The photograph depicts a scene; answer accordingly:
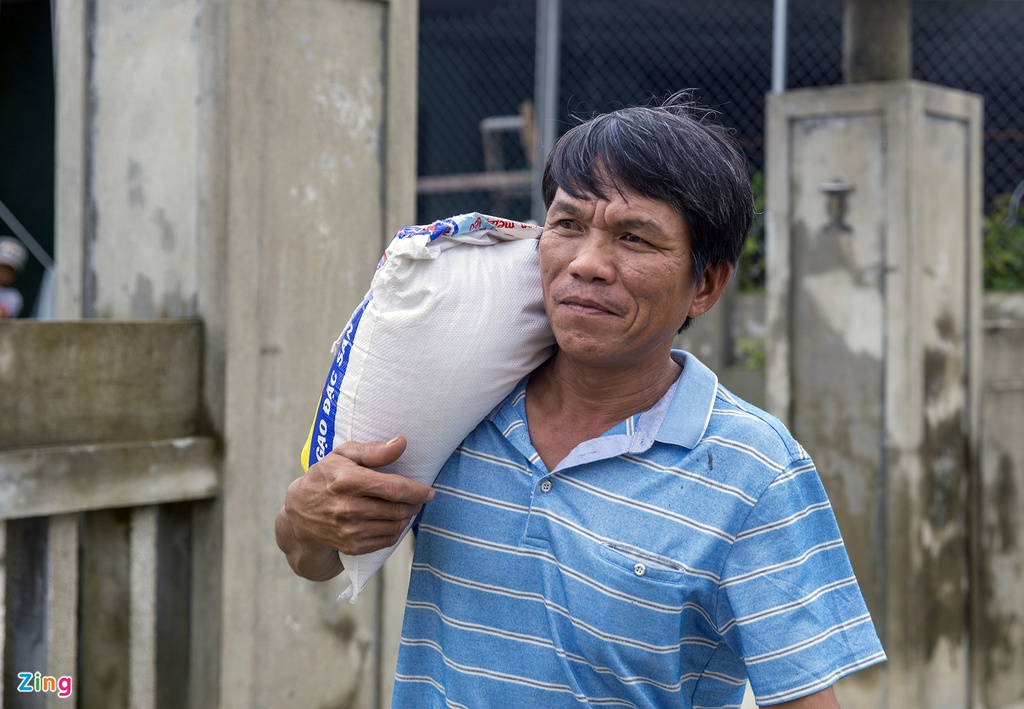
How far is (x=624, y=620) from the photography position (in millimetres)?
1505

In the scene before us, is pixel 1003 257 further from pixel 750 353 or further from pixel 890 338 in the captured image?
pixel 890 338

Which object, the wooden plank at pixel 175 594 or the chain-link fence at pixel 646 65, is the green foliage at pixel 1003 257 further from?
the wooden plank at pixel 175 594

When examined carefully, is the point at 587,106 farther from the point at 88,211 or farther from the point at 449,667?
the point at 449,667

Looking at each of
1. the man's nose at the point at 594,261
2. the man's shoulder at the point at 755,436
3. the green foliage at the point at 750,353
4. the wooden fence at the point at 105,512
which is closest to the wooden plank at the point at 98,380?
the wooden fence at the point at 105,512

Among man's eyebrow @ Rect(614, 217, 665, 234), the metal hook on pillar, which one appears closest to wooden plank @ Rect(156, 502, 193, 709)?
man's eyebrow @ Rect(614, 217, 665, 234)

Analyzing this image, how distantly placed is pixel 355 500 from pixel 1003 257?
624 centimetres

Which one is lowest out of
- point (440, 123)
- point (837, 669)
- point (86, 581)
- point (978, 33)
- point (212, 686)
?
point (212, 686)

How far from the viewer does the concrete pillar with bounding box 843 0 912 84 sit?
4863 millimetres

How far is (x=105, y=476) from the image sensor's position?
8.25 feet

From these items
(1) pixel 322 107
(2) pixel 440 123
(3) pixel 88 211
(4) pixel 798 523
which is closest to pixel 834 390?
(1) pixel 322 107

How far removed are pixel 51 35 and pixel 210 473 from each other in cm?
521

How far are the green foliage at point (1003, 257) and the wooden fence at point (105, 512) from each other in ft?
18.0

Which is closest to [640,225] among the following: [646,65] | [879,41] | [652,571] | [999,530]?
[652,571]

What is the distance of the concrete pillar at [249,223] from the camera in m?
2.75
